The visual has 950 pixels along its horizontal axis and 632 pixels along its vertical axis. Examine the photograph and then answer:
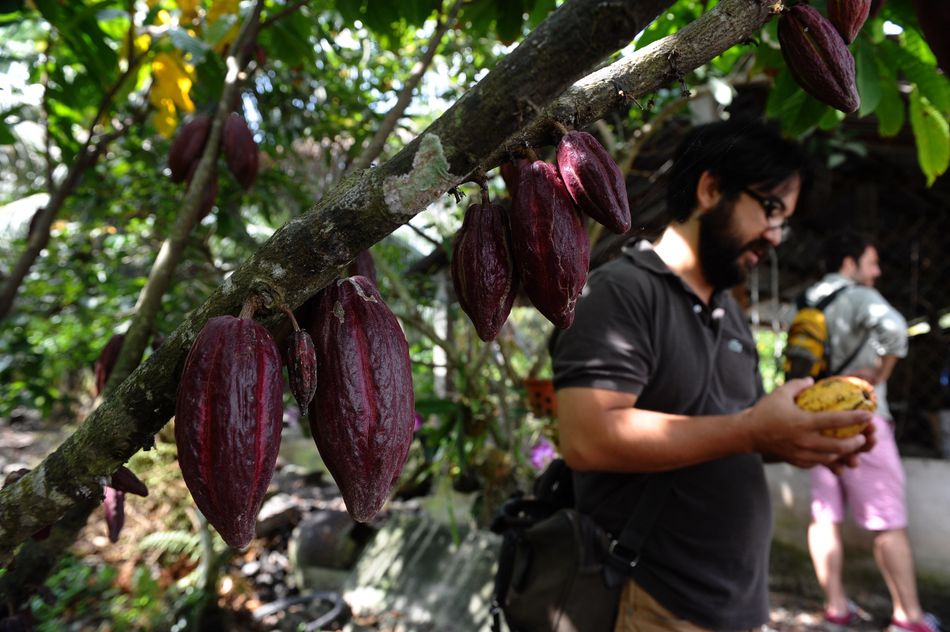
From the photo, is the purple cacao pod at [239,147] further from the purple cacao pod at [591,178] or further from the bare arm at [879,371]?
the bare arm at [879,371]

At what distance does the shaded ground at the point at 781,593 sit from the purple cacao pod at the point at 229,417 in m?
2.72

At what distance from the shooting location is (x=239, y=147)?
4.35 ft

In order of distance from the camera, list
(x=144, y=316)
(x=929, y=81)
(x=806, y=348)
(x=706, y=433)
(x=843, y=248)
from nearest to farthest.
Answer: (x=144, y=316)
(x=929, y=81)
(x=706, y=433)
(x=806, y=348)
(x=843, y=248)

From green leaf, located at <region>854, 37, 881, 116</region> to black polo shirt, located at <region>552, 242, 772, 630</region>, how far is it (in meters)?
0.51

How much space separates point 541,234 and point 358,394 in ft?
0.60

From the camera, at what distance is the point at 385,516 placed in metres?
4.09

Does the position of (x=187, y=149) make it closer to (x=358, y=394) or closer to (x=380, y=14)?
(x=380, y=14)

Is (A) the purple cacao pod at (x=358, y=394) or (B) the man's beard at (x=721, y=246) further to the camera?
(B) the man's beard at (x=721, y=246)

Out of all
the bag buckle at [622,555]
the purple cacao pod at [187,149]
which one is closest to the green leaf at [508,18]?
the purple cacao pod at [187,149]

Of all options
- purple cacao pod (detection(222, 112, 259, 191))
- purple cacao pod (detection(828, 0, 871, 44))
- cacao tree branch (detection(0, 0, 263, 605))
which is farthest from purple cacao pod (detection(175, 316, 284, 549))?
purple cacao pod (detection(222, 112, 259, 191))

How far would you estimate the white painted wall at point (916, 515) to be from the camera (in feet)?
11.2

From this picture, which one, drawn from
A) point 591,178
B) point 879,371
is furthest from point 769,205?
point 879,371

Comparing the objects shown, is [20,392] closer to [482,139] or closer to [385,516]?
[385,516]

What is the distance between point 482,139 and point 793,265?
5.55m
